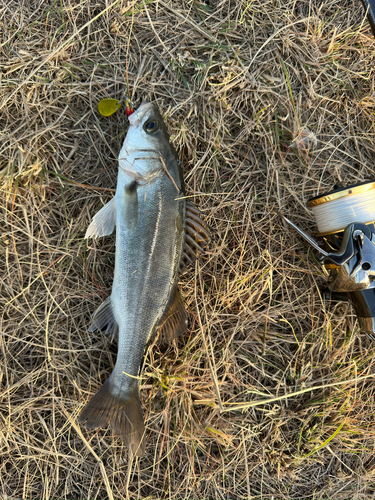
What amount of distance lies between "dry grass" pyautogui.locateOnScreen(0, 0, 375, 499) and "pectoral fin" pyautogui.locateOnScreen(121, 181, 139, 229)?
0.48m

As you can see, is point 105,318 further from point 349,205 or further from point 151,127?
point 349,205

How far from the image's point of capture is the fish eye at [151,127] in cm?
231

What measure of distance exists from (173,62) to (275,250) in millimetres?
1885

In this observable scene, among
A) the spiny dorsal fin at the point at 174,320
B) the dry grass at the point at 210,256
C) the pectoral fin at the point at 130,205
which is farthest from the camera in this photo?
the dry grass at the point at 210,256

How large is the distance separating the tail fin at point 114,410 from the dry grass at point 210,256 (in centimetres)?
30

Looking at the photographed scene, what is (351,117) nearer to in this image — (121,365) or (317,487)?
(121,365)

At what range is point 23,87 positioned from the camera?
2648 mm

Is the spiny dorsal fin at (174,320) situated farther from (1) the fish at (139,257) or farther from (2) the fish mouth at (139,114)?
(2) the fish mouth at (139,114)

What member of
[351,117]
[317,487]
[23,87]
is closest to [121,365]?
[317,487]

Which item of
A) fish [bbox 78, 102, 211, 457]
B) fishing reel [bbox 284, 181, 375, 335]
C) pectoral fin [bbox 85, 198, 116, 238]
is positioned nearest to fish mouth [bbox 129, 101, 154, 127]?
fish [bbox 78, 102, 211, 457]

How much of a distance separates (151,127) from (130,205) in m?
0.59

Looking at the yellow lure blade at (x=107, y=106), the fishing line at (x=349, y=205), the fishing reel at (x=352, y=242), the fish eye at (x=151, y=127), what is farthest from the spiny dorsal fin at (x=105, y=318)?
the fishing line at (x=349, y=205)

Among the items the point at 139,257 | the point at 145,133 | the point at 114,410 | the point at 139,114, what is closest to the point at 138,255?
the point at 139,257

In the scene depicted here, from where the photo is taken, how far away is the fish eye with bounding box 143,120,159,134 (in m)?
2.31
